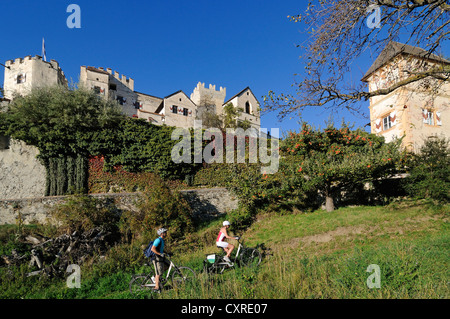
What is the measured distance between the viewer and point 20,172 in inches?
604

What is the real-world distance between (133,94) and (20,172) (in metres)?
22.6

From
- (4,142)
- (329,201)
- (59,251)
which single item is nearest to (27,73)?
(4,142)

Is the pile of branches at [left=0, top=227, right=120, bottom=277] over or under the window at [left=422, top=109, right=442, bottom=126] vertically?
under

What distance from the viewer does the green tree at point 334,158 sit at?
12.4m

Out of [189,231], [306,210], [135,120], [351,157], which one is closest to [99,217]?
[189,231]

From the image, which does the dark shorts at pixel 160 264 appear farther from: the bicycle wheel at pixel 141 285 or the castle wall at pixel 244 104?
the castle wall at pixel 244 104

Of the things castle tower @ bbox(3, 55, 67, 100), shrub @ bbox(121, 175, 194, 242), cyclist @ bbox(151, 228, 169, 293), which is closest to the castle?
castle tower @ bbox(3, 55, 67, 100)

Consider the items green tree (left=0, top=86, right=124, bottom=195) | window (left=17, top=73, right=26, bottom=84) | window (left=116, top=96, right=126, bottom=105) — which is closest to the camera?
green tree (left=0, top=86, right=124, bottom=195)

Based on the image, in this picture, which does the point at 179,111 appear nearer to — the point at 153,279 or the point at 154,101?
the point at 154,101

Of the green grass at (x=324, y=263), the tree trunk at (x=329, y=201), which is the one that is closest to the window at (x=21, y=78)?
the green grass at (x=324, y=263)

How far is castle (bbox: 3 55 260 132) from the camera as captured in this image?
2681 cm

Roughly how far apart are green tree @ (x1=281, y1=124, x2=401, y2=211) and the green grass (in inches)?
64.0

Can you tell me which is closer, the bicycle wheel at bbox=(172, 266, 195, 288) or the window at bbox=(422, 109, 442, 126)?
the bicycle wheel at bbox=(172, 266, 195, 288)

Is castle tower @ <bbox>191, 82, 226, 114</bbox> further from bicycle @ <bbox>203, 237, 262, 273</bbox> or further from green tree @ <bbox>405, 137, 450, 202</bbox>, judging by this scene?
bicycle @ <bbox>203, 237, 262, 273</bbox>
